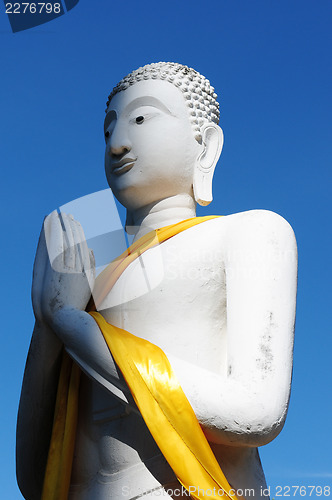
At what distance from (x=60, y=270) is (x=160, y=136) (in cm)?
112

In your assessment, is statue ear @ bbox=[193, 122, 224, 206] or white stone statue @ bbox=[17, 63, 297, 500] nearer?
white stone statue @ bbox=[17, 63, 297, 500]

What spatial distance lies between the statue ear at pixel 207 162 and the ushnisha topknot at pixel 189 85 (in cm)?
A: 8

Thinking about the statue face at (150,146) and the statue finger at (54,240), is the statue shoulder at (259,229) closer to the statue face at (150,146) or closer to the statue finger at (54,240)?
the statue face at (150,146)

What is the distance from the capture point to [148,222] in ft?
16.5

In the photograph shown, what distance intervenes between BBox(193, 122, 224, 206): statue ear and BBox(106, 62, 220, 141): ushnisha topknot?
76 millimetres

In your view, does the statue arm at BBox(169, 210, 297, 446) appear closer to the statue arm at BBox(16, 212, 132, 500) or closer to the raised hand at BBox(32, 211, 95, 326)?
the statue arm at BBox(16, 212, 132, 500)

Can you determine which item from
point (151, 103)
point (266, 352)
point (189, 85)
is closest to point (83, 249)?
point (151, 103)

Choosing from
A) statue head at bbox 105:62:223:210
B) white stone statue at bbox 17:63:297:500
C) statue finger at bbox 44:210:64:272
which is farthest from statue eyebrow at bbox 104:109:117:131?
statue finger at bbox 44:210:64:272

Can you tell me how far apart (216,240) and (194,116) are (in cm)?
102

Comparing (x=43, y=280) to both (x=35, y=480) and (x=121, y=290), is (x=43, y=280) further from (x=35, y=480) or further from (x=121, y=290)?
(x=35, y=480)

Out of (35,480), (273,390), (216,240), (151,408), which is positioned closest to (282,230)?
(216,240)

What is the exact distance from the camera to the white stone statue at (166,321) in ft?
12.9

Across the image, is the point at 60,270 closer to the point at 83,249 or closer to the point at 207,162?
the point at 83,249

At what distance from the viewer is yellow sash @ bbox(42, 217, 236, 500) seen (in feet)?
12.3
